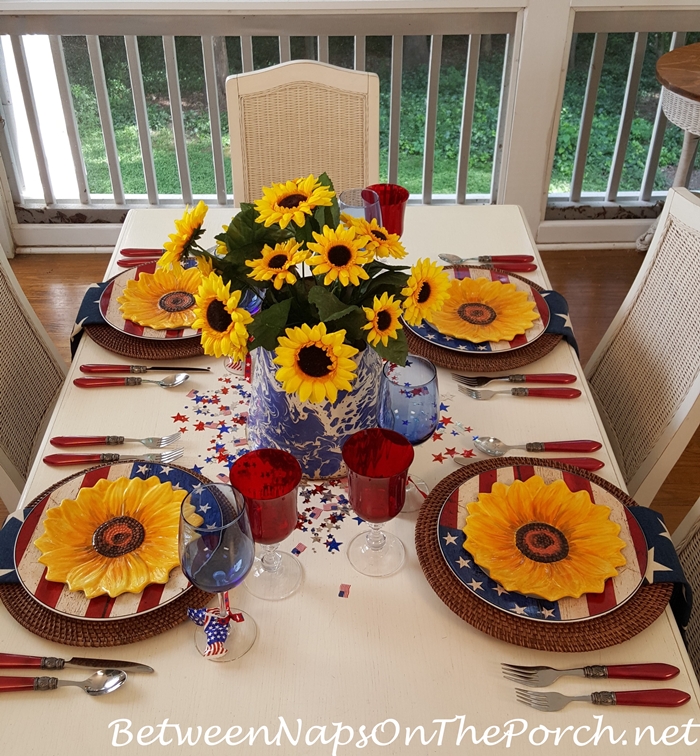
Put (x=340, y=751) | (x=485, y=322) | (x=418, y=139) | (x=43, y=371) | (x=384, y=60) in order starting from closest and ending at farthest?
(x=340, y=751), (x=485, y=322), (x=43, y=371), (x=384, y=60), (x=418, y=139)

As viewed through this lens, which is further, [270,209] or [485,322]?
[485,322]

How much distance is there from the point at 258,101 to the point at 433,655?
1.44m

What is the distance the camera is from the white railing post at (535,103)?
277 cm

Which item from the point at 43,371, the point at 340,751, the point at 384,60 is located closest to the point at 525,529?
the point at 340,751

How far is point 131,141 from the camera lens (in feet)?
10.8

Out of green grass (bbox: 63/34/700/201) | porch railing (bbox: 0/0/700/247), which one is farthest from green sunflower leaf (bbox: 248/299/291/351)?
green grass (bbox: 63/34/700/201)

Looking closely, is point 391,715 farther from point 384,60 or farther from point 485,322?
point 384,60

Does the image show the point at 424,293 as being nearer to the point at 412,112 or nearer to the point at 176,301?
the point at 176,301

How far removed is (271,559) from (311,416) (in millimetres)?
199

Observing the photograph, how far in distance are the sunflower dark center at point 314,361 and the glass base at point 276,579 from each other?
269 mm

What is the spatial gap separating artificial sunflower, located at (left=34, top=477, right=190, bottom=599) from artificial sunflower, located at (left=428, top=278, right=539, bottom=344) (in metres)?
0.61

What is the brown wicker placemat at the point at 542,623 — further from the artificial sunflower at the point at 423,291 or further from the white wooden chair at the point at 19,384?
the white wooden chair at the point at 19,384

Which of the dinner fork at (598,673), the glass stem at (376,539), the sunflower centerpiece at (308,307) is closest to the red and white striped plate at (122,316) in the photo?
the sunflower centerpiece at (308,307)

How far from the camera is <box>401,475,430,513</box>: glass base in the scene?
3.85 ft
